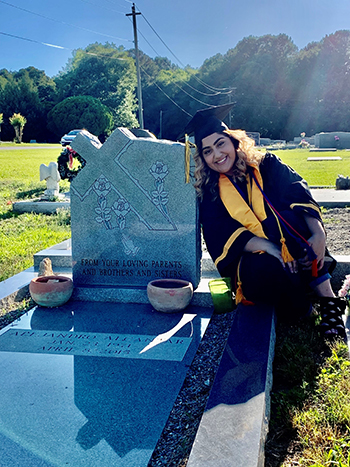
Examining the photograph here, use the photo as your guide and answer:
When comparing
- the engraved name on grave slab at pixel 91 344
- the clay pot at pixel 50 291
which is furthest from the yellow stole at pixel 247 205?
the clay pot at pixel 50 291

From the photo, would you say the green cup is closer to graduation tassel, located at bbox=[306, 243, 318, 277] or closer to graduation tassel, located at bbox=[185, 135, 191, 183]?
graduation tassel, located at bbox=[306, 243, 318, 277]

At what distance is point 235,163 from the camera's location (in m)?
3.52

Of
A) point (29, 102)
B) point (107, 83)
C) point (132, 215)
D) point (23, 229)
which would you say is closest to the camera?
point (132, 215)

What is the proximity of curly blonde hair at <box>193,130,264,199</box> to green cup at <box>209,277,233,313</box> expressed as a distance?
707 millimetres

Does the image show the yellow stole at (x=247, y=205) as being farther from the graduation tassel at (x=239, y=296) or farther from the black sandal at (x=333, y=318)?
the black sandal at (x=333, y=318)

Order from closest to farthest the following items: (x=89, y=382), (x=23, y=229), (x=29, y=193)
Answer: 1. (x=89, y=382)
2. (x=23, y=229)
3. (x=29, y=193)

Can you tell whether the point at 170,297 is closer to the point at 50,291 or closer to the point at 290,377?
the point at 50,291

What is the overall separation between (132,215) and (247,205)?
3.87 ft

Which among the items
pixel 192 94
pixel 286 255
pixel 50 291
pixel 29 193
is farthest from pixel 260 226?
pixel 192 94

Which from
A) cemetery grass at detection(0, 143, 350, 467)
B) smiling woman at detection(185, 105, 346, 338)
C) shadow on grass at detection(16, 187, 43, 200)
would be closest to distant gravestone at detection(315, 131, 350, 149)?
shadow on grass at detection(16, 187, 43, 200)

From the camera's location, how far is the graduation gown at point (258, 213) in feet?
11.0

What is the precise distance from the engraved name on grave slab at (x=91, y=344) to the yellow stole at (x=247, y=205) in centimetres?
94

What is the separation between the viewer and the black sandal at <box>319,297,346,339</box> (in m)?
3.18

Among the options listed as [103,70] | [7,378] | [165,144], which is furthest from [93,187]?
[103,70]
